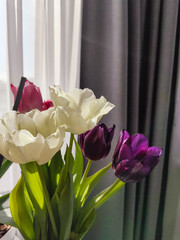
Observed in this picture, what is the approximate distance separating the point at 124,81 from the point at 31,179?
566 millimetres

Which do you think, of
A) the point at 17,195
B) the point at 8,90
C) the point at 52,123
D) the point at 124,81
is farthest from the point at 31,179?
the point at 124,81

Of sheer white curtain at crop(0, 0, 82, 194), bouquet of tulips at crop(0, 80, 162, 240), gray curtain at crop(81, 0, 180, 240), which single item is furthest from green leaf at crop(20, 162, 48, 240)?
gray curtain at crop(81, 0, 180, 240)

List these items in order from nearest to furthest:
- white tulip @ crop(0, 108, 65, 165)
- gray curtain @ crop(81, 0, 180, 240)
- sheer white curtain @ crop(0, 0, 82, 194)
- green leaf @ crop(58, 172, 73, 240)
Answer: white tulip @ crop(0, 108, 65, 165), green leaf @ crop(58, 172, 73, 240), sheer white curtain @ crop(0, 0, 82, 194), gray curtain @ crop(81, 0, 180, 240)

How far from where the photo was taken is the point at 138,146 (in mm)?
593

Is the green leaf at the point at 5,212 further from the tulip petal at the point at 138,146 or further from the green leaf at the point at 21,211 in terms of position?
the tulip petal at the point at 138,146

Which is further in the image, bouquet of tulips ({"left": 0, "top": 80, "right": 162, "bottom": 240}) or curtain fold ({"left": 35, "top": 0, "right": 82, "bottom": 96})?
curtain fold ({"left": 35, "top": 0, "right": 82, "bottom": 96})

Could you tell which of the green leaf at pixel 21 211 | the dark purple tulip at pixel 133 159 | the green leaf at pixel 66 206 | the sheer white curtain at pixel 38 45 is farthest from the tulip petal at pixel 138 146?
the sheer white curtain at pixel 38 45

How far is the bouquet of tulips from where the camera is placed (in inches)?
19.8

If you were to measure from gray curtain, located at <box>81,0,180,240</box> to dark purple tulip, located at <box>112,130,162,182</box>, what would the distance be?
1.68 ft

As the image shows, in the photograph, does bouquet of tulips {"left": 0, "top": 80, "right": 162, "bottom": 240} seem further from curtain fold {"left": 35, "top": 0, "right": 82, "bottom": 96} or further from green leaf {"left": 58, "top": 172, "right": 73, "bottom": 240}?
curtain fold {"left": 35, "top": 0, "right": 82, "bottom": 96}

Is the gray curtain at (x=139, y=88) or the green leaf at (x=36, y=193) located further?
the gray curtain at (x=139, y=88)

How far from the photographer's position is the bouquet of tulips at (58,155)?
503 millimetres

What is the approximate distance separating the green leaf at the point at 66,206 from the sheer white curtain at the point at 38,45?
0.42 m

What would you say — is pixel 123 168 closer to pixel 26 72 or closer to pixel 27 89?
pixel 27 89
